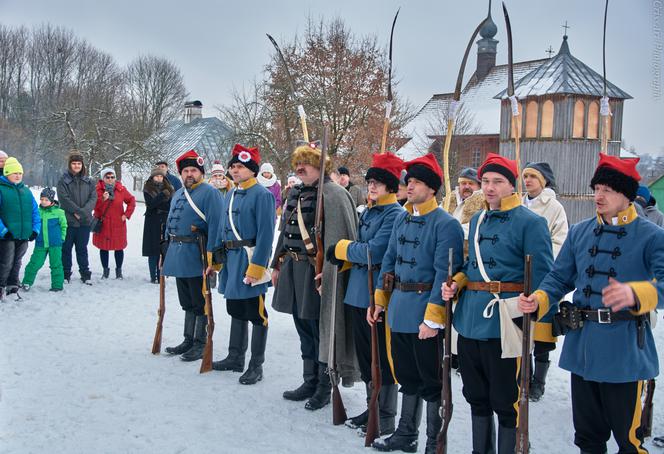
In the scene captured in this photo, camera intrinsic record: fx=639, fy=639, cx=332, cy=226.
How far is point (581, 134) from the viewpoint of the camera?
27.4m

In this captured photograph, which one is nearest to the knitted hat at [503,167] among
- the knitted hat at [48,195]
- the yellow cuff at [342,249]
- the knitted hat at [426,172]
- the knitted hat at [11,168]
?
the knitted hat at [426,172]

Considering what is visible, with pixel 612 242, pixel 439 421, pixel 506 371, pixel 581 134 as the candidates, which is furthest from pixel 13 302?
pixel 581 134

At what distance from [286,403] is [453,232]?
2.31 metres

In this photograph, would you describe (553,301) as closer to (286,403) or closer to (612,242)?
(612,242)

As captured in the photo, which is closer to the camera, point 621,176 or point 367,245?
point 621,176

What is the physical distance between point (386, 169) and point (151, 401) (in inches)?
110

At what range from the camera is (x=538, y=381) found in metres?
5.82

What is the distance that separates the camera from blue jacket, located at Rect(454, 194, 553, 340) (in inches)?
151

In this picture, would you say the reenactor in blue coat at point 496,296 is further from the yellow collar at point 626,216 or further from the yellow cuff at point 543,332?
the yellow collar at point 626,216

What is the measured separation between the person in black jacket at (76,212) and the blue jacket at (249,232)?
16.9 ft

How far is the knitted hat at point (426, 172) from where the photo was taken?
440cm

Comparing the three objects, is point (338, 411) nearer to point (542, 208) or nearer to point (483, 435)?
point (483, 435)

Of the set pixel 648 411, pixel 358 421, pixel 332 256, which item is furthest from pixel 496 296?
pixel 648 411

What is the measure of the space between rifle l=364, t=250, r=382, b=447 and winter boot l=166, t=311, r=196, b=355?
2874mm
